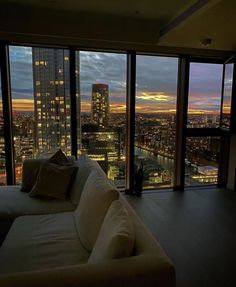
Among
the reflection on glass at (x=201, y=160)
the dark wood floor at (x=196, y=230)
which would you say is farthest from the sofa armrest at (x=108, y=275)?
the reflection on glass at (x=201, y=160)

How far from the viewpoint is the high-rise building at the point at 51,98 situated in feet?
12.9

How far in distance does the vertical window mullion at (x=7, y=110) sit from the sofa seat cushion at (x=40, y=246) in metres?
1.85

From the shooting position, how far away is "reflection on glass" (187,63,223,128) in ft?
14.9

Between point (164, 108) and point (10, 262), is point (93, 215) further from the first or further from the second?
point (164, 108)

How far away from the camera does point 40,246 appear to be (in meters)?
1.80

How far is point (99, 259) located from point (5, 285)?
47 centimetres

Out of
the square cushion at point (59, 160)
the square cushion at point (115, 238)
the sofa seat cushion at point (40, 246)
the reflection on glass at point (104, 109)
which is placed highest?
the reflection on glass at point (104, 109)

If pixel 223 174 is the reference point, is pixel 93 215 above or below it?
above

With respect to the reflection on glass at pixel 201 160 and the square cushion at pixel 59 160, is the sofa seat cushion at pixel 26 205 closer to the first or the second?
the square cushion at pixel 59 160

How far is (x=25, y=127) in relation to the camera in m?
4.01

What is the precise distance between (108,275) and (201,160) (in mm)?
4098

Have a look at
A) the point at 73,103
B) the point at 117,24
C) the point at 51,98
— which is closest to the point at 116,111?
the point at 73,103

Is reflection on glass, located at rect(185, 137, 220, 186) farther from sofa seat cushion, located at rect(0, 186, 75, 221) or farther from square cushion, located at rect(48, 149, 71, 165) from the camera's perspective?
sofa seat cushion, located at rect(0, 186, 75, 221)

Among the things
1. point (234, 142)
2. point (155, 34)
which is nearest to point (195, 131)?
point (234, 142)
